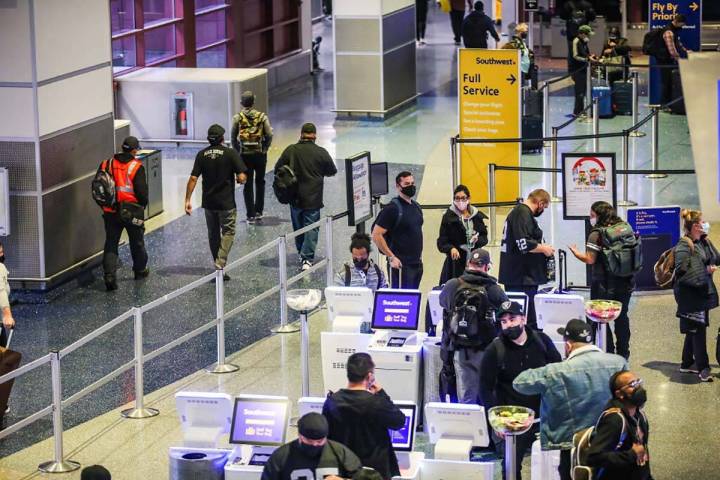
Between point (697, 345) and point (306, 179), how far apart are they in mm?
5296

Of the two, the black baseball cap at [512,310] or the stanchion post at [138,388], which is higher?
the black baseball cap at [512,310]

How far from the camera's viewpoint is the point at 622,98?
25219mm

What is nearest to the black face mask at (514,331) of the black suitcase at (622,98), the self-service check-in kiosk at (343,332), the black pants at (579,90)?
the self-service check-in kiosk at (343,332)

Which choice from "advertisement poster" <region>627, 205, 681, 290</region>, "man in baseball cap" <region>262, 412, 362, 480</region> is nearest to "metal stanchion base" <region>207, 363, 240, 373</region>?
"advertisement poster" <region>627, 205, 681, 290</region>

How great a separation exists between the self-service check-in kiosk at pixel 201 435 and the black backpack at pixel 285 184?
6.21 metres

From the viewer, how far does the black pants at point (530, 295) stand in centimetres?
1190

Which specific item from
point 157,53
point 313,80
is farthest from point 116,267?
point 313,80

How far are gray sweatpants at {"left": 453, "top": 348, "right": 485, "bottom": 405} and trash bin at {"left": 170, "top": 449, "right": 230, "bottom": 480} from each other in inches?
84.8

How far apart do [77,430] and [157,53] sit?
1598 cm

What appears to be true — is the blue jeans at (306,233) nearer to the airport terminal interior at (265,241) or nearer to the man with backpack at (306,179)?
the man with backpack at (306,179)

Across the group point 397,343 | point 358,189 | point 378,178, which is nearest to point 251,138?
point 378,178

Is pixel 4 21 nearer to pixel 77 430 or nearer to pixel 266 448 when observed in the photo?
pixel 77 430

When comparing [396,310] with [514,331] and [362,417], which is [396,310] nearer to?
[514,331]

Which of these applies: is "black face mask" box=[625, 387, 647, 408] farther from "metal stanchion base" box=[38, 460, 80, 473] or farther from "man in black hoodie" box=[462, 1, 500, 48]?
"man in black hoodie" box=[462, 1, 500, 48]
